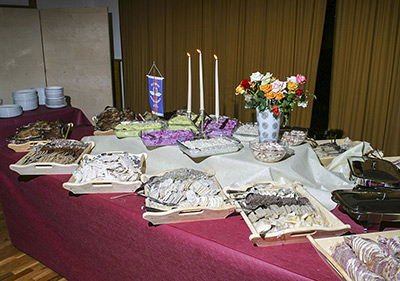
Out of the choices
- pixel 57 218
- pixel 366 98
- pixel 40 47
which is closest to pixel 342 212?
pixel 57 218

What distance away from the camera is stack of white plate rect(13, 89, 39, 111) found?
345 cm

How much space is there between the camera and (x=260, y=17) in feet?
11.5

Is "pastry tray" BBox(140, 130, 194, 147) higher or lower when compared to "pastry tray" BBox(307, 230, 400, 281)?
higher

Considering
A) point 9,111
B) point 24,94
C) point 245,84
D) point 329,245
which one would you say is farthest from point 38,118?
point 329,245

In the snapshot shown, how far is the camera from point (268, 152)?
65.3 inches

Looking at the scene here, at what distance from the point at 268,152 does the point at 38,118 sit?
8.49 ft

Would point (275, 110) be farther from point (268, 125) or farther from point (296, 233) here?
point (296, 233)

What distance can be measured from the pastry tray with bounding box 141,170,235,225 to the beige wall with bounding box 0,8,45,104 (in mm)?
3468

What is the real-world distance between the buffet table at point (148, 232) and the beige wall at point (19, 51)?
217cm

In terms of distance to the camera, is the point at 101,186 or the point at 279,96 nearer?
the point at 101,186

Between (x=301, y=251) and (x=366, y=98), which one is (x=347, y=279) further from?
(x=366, y=98)

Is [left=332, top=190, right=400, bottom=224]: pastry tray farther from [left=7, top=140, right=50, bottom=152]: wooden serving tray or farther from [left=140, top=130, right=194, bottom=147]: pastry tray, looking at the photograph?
[left=7, top=140, right=50, bottom=152]: wooden serving tray

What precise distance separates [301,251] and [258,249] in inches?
6.0
